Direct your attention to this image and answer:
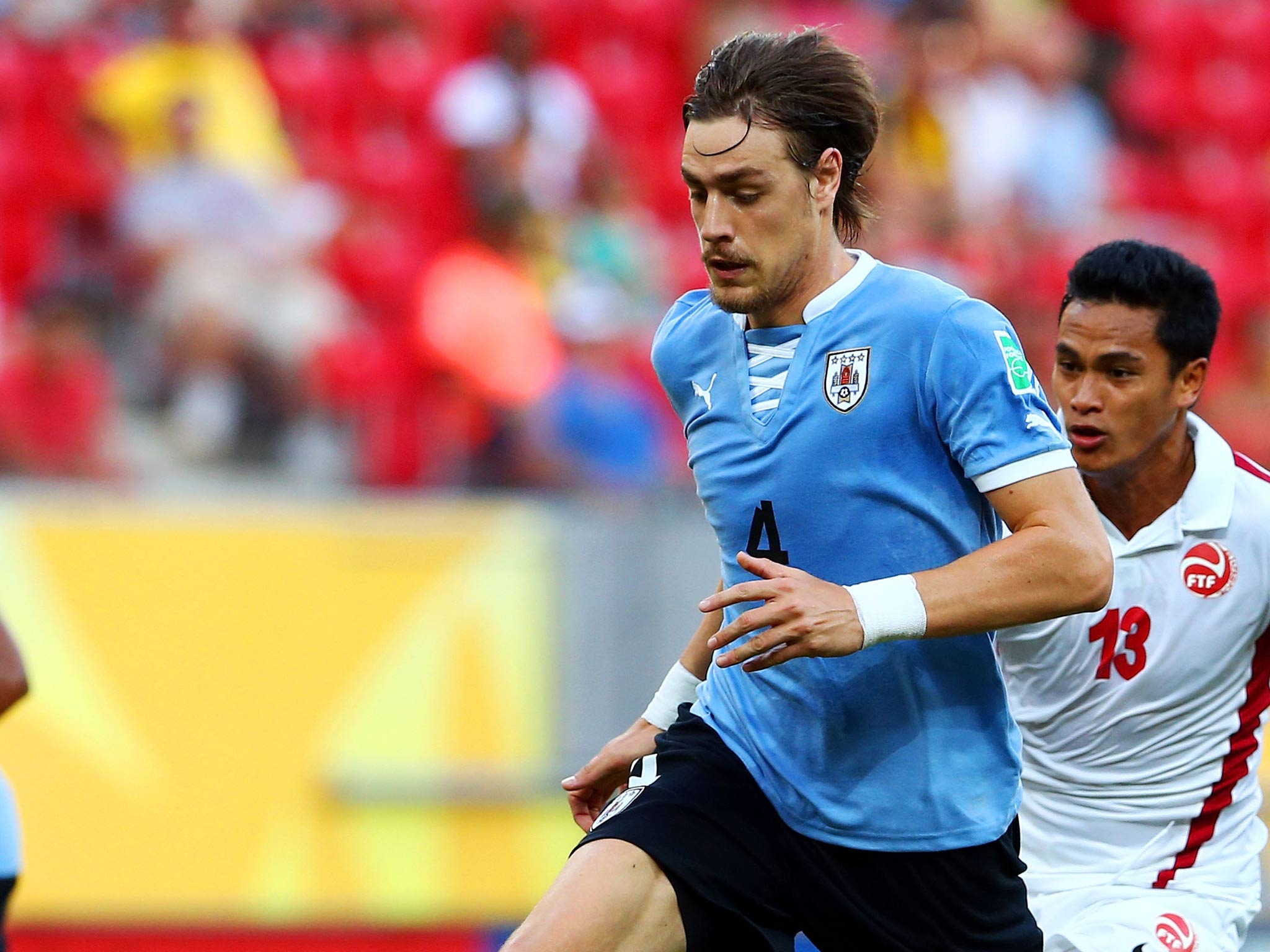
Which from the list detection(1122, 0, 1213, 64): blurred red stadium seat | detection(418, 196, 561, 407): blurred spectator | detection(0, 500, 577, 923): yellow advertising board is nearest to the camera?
detection(0, 500, 577, 923): yellow advertising board

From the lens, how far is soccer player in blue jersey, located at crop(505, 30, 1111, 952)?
3283 mm

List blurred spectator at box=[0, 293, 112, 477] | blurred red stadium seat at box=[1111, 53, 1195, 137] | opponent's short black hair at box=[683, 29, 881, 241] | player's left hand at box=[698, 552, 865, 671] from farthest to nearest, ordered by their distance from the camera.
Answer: blurred red stadium seat at box=[1111, 53, 1195, 137] < blurred spectator at box=[0, 293, 112, 477] < opponent's short black hair at box=[683, 29, 881, 241] < player's left hand at box=[698, 552, 865, 671]

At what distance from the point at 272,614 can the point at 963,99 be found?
5.95 m

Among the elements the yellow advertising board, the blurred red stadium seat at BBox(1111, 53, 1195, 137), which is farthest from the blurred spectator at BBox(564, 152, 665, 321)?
the blurred red stadium seat at BBox(1111, 53, 1195, 137)

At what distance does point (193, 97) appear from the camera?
9289 millimetres

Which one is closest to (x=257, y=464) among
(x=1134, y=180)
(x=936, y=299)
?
(x=936, y=299)

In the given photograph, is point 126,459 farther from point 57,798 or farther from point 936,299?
point 936,299

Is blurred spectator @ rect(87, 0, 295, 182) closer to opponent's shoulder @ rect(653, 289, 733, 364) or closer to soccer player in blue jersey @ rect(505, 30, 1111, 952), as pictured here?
opponent's shoulder @ rect(653, 289, 733, 364)

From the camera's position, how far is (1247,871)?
4.04 metres

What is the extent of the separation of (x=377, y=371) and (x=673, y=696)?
15.8ft

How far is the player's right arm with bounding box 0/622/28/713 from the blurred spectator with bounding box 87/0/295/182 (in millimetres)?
5615

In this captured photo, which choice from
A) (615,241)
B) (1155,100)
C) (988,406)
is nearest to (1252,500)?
(988,406)

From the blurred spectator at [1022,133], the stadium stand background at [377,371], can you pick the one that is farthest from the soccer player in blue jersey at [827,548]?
the blurred spectator at [1022,133]

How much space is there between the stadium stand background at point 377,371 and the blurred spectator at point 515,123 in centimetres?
2
